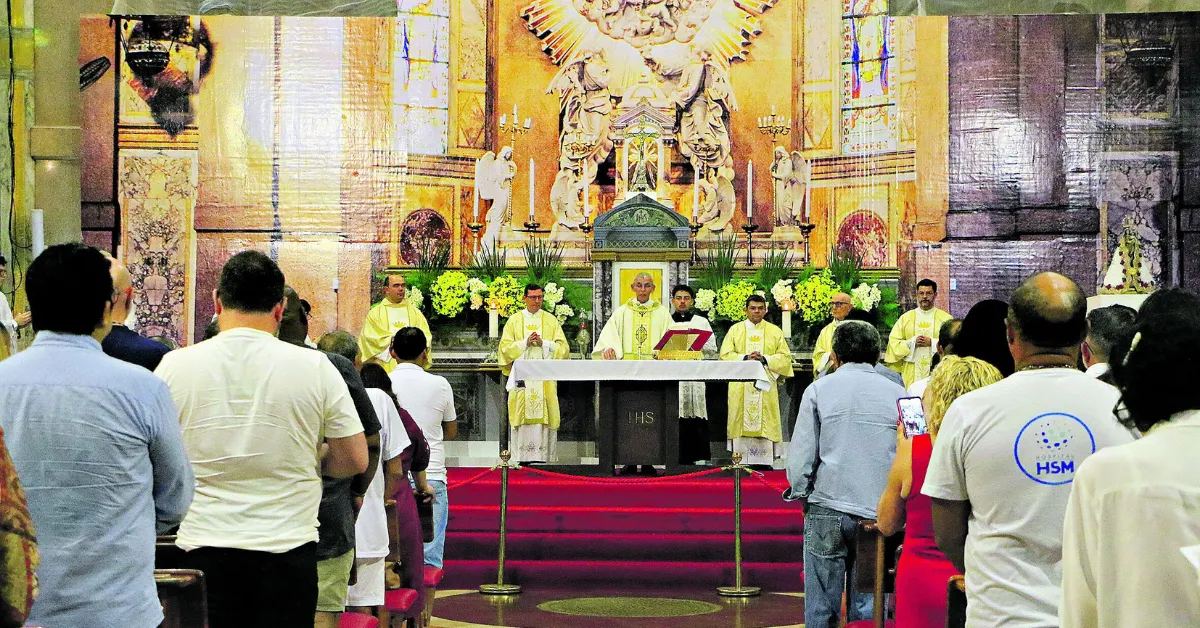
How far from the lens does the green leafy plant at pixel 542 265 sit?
1284 cm

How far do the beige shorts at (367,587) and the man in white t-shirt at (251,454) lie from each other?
144cm

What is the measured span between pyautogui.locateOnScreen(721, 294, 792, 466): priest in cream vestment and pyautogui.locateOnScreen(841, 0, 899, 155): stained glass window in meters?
2.47

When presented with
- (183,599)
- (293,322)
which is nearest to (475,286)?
(293,322)

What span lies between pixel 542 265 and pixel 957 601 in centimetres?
970

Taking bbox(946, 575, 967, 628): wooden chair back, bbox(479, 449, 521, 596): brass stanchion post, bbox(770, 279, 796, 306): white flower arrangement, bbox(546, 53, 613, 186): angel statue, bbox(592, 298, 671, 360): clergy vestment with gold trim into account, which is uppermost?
bbox(546, 53, 613, 186): angel statue

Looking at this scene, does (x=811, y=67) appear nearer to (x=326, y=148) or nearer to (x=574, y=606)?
(x=326, y=148)

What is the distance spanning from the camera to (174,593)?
3318 millimetres

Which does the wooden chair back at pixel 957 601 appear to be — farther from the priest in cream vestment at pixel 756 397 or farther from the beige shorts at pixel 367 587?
the priest in cream vestment at pixel 756 397

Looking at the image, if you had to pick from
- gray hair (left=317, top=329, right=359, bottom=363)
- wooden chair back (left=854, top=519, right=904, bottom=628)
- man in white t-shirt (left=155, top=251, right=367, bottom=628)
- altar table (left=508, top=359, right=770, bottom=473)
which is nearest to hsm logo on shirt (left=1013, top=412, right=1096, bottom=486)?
wooden chair back (left=854, top=519, right=904, bottom=628)

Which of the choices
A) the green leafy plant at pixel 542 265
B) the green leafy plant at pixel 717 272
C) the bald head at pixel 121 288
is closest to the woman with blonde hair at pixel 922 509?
the bald head at pixel 121 288

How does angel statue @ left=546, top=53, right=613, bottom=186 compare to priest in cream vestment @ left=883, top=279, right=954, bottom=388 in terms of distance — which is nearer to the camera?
priest in cream vestment @ left=883, top=279, right=954, bottom=388

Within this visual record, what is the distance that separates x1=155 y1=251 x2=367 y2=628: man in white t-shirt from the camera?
3.47m

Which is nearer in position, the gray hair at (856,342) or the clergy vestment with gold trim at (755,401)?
the gray hair at (856,342)

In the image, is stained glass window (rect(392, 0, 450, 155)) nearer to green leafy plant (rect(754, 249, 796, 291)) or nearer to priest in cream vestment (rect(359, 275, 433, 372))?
priest in cream vestment (rect(359, 275, 433, 372))
